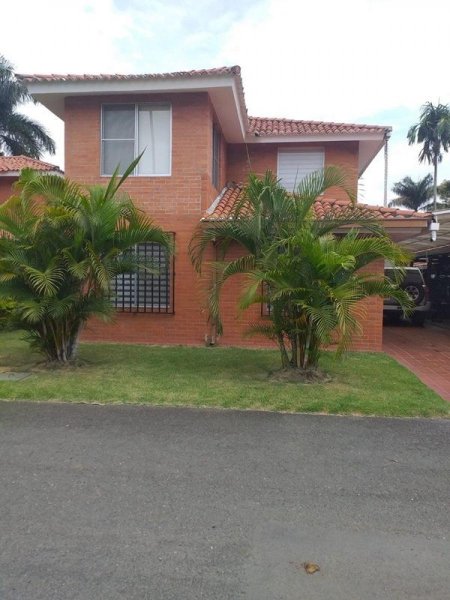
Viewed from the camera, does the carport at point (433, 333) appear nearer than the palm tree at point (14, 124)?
Result: Yes

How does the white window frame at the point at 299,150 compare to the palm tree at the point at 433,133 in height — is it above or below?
below

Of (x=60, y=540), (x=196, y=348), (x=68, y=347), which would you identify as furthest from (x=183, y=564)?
(x=196, y=348)

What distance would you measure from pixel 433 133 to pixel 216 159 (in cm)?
3236

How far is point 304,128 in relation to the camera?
13.1 metres

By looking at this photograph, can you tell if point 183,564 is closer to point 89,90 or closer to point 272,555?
point 272,555

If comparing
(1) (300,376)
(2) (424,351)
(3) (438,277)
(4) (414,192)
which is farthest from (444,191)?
(1) (300,376)

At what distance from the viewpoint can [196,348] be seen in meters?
10.1

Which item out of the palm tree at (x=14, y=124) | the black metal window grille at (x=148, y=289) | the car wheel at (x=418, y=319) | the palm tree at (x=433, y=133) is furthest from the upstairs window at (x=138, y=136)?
the palm tree at (x=433, y=133)

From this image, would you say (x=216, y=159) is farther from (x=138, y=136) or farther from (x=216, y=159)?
(x=138, y=136)

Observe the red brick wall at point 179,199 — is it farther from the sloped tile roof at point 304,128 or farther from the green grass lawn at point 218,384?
the sloped tile roof at point 304,128

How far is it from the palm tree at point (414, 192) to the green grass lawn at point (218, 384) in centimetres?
3629

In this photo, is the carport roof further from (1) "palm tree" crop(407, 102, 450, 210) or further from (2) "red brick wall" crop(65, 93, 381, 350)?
(1) "palm tree" crop(407, 102, 450, 210)

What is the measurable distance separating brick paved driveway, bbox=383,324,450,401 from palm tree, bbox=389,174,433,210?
29.7 metres

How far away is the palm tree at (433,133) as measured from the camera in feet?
124
